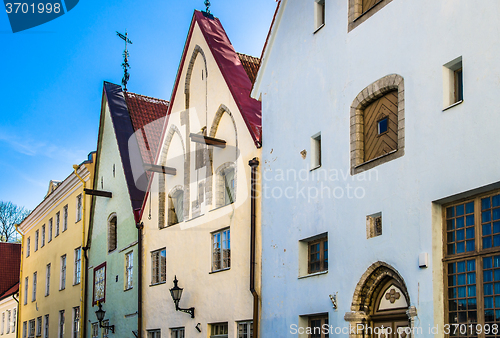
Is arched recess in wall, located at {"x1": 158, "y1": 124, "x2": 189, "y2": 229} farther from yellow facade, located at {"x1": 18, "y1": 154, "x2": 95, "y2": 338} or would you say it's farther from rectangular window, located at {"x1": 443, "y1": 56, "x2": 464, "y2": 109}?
rectangular window, located at {"x1": 443, "y1": 56, "x2": 464, "y2": 109}

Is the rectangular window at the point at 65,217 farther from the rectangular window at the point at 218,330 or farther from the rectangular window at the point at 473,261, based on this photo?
the rectangular window at the point at 473,261

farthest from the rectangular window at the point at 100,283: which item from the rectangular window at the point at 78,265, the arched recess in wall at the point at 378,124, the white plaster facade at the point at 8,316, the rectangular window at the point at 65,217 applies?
the arched recess in wall at the point at 378,124

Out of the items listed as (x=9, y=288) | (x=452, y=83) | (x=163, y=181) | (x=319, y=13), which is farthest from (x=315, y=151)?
(x=9, y=288)

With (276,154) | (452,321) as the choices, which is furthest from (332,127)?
(452,321)

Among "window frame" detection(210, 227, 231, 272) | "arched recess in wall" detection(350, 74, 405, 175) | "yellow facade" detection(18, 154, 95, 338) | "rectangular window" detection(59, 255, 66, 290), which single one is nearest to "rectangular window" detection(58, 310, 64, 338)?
"yellow facade" detection(18, 154, 95, 338)

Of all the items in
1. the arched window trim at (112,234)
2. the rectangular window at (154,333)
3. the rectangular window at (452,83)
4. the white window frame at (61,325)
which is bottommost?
the white window frame at (61,325)

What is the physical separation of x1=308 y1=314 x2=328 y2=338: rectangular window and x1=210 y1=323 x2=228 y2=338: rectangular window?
146 inches

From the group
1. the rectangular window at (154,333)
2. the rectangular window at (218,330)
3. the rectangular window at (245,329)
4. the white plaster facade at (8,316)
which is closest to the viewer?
the rectangular window at (245,329)

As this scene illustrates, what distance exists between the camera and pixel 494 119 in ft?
29.1

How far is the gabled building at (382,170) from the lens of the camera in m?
9.21

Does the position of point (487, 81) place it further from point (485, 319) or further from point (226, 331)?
point (226, 331)

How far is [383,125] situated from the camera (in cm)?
1141

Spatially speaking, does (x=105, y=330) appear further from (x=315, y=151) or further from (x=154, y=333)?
(x=315, y=151)

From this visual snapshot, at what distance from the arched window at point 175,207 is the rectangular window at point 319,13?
26.7 feet
